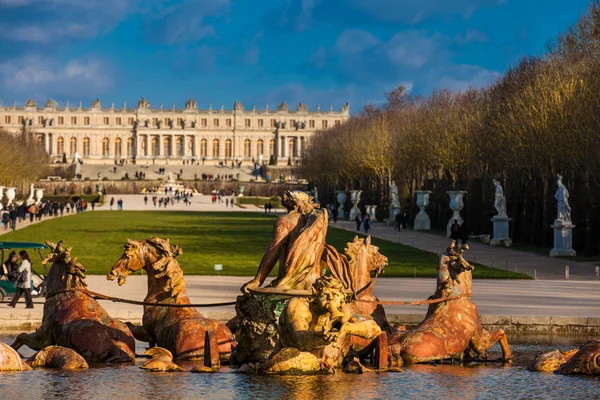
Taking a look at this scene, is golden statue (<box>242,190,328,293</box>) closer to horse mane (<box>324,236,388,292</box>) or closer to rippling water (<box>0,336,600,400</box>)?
horse mane (<box>324,236,388,292</box>)

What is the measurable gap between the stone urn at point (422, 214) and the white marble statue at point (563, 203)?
23.5 m

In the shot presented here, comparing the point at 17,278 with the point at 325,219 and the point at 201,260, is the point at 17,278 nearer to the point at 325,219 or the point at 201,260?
the point at 325,219

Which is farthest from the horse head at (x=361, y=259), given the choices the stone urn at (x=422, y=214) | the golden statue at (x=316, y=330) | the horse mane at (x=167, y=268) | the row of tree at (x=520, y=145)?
the stone urn at (x=422, y=214)

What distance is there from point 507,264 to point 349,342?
1002 inches

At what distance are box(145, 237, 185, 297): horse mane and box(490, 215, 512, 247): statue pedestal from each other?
37807 mm

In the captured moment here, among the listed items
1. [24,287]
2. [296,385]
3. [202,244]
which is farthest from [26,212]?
[296,385]

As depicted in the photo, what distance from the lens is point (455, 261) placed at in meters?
13.5

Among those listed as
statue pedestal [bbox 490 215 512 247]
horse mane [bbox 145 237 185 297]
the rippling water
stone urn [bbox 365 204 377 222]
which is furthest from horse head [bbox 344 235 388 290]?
stone urn [bbox 365 204 377 222]

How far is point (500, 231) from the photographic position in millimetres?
51125

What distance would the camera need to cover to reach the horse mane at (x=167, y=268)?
45.1ft

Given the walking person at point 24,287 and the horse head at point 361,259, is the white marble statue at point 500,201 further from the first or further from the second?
the horse head at point 361,259

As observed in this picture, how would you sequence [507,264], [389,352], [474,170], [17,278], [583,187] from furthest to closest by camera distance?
[474,170]
[583,187]
[507,264]
[17,278]
[389,352]

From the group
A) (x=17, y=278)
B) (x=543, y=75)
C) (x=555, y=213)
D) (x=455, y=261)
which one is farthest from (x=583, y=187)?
(x=455, y=261)

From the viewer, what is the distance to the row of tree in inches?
1727
